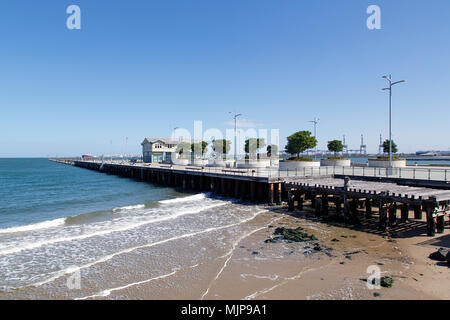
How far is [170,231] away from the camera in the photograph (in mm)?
16359

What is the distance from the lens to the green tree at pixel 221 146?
58719mm

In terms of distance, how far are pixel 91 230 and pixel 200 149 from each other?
159ft

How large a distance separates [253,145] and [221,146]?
9.83 m

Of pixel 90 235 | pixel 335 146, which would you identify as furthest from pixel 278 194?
pixel 335 146

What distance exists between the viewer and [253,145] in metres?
51.5

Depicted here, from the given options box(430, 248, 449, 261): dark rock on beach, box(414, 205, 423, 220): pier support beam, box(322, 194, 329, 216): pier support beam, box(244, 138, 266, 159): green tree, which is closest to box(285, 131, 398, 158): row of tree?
box(244, 138, 266, 159): green tree

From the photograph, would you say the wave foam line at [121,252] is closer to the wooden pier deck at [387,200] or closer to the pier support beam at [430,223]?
the wooden pier deck at [387,200]

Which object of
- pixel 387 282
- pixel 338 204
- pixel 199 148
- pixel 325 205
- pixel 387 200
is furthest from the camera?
pixel 199 148

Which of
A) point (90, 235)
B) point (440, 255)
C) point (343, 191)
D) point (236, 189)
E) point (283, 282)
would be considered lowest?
point (90, 235)

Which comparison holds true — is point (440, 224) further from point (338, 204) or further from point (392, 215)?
point (338, 204)

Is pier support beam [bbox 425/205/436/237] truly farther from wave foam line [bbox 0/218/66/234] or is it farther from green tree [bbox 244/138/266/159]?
green tree [bbox 244/138/266/159]

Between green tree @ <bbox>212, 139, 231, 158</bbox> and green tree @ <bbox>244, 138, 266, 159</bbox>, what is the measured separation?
24.6ft
